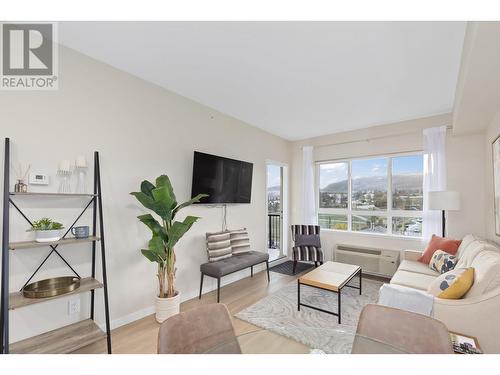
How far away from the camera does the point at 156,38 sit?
208 cm

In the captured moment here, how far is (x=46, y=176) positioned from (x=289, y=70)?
254 centimetres

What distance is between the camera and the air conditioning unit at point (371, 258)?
4059 mm

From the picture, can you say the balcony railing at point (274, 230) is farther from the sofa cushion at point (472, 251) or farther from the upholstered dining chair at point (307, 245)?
the sofa cushion at point (472, 251)

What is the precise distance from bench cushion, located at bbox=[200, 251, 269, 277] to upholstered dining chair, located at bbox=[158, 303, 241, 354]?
5.74 ft

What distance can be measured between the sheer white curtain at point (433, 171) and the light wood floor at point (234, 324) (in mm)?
2349

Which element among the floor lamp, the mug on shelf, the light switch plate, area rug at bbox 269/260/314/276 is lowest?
area rug at bbox 269/260/314/276

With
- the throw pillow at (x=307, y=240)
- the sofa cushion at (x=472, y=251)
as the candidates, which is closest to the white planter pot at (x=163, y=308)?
the throw pillow at (x=307, y=240)

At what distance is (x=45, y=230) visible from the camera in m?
1.88

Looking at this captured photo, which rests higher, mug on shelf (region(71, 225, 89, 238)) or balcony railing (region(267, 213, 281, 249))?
mug on shelf (region(71, 225, 89, 238))

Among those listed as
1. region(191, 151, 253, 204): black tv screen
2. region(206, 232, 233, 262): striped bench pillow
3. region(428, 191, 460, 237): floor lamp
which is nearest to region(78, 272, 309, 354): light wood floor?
region(206, 232, 233, 262): striped bench pillow

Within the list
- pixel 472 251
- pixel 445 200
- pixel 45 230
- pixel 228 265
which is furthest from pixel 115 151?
pixel 445 200

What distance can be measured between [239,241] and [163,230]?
160 cm

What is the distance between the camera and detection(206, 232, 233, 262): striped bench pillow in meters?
3.40

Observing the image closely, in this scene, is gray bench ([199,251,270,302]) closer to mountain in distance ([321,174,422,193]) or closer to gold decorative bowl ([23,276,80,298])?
gold decorative bowl ([23,276,80,298])
